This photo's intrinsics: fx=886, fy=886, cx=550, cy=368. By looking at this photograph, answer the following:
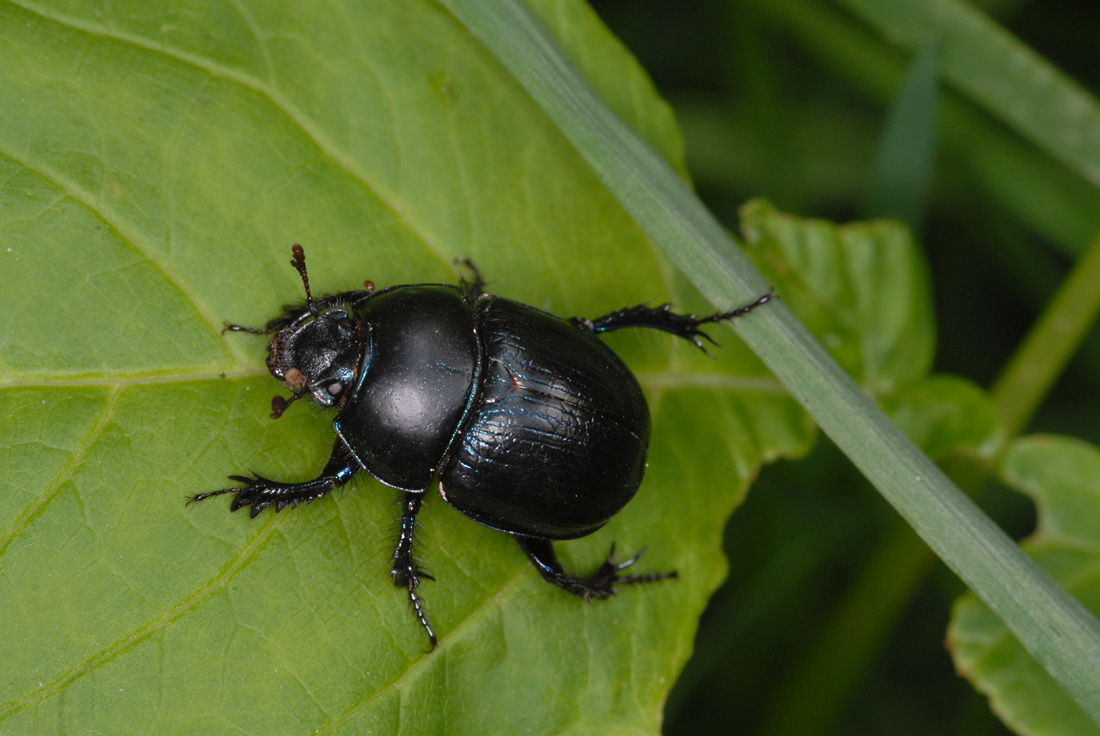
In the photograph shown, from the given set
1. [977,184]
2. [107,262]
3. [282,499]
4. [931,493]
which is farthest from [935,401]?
[107,262]

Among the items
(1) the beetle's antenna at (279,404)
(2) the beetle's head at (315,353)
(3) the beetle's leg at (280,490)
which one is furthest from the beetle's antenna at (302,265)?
(3) the beetle's leg at (280,490)

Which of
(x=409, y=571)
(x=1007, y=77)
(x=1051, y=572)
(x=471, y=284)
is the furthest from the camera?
(x=1007, y=77)

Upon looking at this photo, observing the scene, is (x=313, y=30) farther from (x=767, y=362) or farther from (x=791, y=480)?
(x=791, y=480)

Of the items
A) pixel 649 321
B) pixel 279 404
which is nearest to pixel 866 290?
pixel 649 321

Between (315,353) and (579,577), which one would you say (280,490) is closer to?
(315,353)

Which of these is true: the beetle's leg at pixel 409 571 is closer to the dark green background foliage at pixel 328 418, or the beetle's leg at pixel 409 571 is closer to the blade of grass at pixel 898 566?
the dark green background foliage at pixel 328 418

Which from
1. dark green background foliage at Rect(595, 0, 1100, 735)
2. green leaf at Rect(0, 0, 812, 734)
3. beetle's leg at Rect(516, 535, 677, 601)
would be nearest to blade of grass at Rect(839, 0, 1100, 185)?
dark green background foliage at Rect(595, 0, 1100, 735)
